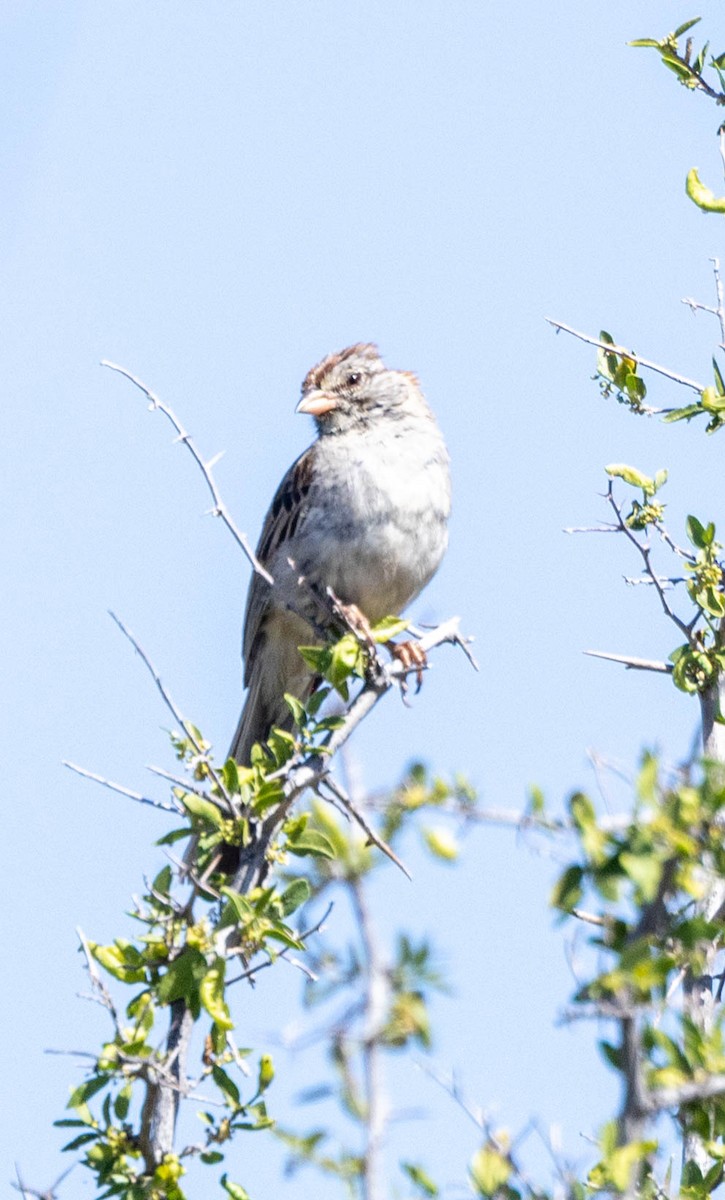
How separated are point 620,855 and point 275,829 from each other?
2189 millimetres

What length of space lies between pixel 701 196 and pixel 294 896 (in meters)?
2.12

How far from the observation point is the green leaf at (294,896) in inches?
176

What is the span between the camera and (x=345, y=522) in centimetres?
684

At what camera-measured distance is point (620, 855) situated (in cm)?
265

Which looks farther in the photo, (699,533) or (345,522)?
(345,522)

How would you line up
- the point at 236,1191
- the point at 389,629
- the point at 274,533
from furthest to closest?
the point at 274,533 < the point at 389,629 < the point at 236,1191

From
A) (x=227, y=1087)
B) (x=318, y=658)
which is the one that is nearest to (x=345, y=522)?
(x=318, y=658)

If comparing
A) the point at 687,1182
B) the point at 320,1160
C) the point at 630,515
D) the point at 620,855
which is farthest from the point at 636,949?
the point at 630,515

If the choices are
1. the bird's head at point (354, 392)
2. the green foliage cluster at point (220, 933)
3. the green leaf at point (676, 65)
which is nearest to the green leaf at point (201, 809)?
the green foliage cluster at point (220, 933)

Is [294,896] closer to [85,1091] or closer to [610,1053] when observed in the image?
[85,1091]

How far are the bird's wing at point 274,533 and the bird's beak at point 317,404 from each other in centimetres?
14

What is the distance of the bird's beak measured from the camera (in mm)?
7484

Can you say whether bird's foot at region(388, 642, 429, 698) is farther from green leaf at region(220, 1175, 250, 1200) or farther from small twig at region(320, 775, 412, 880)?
green leaf at region(220, 1175, 250, 1200)

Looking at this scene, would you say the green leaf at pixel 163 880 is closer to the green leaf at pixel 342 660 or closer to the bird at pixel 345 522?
the green leaf at pixel 342 660
